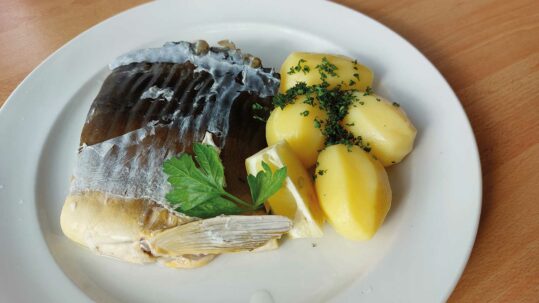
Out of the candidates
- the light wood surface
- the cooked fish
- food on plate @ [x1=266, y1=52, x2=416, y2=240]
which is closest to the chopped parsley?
food on plate @ [x1=266, y1=52, x2=416, y2=240]

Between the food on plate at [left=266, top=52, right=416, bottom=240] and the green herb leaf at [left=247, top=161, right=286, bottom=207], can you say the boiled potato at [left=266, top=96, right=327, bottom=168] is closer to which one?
the food on plate at [left=266, top=52, right=416, bottom=240]

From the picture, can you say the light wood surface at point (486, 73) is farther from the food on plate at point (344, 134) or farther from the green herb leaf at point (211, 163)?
the green herb leaf at point (211, 163)

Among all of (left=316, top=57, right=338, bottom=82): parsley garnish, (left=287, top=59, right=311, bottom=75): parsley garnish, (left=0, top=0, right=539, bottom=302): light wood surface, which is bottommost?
(left=0, top=0, right=539, bottom=302): light wood surface

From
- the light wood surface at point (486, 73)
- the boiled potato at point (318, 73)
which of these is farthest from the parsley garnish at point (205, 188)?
the light wood surface at point (486, 73)

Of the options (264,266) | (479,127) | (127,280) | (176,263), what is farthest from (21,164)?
(479,127)

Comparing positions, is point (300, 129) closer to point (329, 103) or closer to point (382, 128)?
point (329, 103)

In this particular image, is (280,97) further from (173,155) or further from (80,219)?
(80,219)
